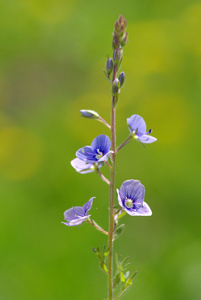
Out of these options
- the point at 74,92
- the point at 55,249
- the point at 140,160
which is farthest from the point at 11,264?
the point at 74,92

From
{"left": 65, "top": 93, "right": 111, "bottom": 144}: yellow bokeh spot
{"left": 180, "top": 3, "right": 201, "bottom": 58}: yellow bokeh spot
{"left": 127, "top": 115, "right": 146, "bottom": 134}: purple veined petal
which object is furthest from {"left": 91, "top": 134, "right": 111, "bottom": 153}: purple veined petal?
{"left": 180, "top": 3, "right": 201, "bottom": 58}: yellow bokeh spot

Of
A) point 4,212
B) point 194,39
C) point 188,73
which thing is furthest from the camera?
point 194,39

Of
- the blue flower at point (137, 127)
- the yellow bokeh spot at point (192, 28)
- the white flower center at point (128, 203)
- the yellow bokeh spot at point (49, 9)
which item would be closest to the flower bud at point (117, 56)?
the blue flower at point (137, 127)

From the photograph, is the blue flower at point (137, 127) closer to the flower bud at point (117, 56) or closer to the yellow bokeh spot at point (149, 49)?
the flower bud at point (117, 56)

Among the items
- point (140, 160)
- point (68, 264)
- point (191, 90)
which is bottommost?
point (68, 264)

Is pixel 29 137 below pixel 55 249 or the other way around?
the other way around

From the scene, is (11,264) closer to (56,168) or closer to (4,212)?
(4,212)
